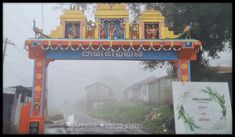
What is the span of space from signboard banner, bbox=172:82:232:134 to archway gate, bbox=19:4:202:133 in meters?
1.29

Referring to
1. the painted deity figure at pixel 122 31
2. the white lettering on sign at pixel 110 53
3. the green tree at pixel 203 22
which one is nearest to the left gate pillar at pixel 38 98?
the white lettering on sign at pixel 110 53

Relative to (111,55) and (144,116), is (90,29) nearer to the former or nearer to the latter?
(111,55)

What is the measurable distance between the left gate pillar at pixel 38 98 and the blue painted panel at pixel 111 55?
579 millimetres

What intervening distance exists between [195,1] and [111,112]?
28.7 ft

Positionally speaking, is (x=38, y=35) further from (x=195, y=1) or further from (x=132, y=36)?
(x=195, y=1)

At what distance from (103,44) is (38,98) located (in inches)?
123

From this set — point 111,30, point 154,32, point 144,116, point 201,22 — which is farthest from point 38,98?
point 201,22

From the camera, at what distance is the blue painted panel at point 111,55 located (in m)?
11.8

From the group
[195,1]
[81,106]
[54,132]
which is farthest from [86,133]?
[81,106]

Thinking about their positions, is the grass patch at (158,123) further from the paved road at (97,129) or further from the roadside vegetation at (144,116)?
the paved road at (97,129)

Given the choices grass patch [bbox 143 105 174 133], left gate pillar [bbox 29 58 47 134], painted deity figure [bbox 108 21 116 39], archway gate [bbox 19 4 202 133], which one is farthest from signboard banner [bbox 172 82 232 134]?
left gate pillar [bbox 29 58 47 134]

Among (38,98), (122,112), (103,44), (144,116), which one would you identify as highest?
(103,44)

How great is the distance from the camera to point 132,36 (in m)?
12.2

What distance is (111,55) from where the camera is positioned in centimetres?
1184
